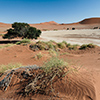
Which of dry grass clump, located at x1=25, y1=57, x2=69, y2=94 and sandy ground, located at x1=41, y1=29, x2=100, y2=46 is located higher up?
dry grass clump, located at x1=25, y1=57, x2=69, y2=94

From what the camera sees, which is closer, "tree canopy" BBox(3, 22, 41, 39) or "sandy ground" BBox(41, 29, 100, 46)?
"tree canopy" BBox(3, 22, 41, 39)

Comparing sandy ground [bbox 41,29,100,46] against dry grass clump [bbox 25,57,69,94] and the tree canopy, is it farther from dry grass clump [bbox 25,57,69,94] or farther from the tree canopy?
dry grass clump [bbox 25,57,69,94]

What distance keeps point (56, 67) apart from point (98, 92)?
140cm

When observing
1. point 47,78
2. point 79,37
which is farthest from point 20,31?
point 79,37

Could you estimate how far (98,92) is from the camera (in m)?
2.80

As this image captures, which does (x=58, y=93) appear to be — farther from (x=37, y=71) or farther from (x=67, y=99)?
(x=37, y=71)

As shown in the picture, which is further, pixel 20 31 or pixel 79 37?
pixel 79 37

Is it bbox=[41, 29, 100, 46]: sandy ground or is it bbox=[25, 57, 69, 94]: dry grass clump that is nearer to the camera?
bbox=[25, 57, 69, 94]: dry grass clump

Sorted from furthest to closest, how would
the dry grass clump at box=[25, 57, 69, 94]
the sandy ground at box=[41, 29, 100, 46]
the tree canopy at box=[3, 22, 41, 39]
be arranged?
the sandy ground at box=[41, 29, 100, 46], the tree canopy at box=[3, 22, 41, 39], the dry grass clump at box=[25, 57, 69, 94]

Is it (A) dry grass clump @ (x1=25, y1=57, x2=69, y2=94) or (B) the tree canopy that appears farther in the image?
(B) the tree canopy

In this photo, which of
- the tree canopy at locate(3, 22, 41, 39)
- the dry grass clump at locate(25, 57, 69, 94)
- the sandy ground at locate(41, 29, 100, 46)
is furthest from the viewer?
the sandy ground at locate(41, 29, 100, 46)

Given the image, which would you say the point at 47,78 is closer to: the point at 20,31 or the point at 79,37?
the point at 20,31

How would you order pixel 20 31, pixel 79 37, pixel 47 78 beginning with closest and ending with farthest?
pixel 47 78, pixel 20 31, pixel 79 37

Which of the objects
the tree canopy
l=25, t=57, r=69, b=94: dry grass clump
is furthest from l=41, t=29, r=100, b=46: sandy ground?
l=25, t=57, r=69, b=94: dry grass clump
